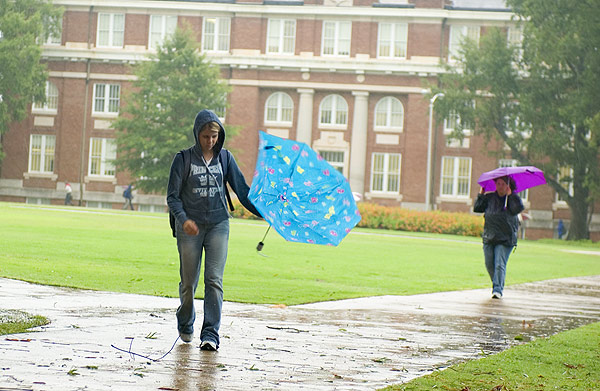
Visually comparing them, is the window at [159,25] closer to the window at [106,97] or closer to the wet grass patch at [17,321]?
the window at [106,97]

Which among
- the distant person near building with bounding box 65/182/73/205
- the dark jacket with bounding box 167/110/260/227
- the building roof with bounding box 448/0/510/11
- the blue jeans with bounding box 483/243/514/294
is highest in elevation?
the building roof with bounding box 448/0/510/11

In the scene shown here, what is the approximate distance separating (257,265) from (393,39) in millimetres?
43463

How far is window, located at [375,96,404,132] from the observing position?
61875 mm

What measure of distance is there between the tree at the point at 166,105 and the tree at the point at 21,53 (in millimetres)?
8658

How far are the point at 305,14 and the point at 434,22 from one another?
766 cm

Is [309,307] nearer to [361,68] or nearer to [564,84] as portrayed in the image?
[564,84]

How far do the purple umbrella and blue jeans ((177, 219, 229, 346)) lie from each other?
7.88 m

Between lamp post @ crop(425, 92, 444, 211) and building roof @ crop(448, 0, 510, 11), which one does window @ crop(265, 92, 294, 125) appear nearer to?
lamp post @ crop(425, 92, 444, 211)

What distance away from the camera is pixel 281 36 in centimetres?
6234

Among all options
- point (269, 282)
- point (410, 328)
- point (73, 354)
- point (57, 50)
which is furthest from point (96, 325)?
point (57, 50)

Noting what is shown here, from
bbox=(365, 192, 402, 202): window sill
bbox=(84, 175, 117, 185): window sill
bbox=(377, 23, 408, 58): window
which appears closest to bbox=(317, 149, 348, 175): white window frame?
bbox=(365, 192, 402, 202): window sill

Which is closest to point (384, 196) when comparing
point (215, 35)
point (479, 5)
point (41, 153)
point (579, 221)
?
point (579, 221)

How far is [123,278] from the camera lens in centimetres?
1513

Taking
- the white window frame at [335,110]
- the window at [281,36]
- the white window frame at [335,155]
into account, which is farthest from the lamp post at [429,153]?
the window at [281,36]
